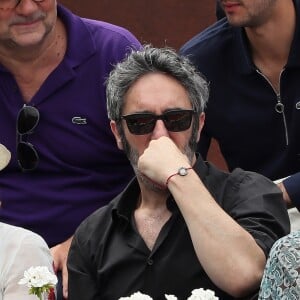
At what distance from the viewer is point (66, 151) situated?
171 inches

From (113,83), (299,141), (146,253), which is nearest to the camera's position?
(146,253)

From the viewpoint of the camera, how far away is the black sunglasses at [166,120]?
11.5ft

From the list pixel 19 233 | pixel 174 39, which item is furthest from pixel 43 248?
pixel 174 39

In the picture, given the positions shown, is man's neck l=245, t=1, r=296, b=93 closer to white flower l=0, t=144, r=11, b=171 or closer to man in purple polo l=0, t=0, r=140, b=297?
man in purple polo l=0, t=0, r=140, b=297

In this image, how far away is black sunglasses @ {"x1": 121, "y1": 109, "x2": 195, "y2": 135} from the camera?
3.50 meters

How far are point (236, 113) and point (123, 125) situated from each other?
2.63ft

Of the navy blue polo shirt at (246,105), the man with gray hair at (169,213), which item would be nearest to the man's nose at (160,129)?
the man with gray hair at (169,213)

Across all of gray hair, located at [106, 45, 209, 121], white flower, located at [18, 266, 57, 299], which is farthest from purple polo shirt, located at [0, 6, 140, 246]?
white flower, located at [18, 266, 57, 299]

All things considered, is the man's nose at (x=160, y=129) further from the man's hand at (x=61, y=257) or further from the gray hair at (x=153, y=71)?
the man's hand at (x=61, y=257)

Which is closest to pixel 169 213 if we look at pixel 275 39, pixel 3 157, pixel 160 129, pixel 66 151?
pixel 160 129

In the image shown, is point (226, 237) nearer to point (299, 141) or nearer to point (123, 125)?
point (123, 125)

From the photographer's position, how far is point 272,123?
168 inches

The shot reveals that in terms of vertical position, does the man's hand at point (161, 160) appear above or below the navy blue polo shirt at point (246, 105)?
above

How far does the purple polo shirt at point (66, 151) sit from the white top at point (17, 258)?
0.51 m
